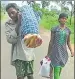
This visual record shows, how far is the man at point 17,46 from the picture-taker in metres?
5.94

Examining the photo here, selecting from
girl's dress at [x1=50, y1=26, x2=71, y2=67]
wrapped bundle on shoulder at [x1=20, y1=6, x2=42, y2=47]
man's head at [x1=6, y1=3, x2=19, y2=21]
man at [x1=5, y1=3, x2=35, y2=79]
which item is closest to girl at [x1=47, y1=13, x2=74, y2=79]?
girl's dress at [x1=50, y1=26, x2=71, y2=67]

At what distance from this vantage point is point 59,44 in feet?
22.6

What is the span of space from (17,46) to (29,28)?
1.39 ft

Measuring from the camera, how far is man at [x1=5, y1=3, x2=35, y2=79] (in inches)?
234

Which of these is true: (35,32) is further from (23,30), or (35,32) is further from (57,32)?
(57,32)

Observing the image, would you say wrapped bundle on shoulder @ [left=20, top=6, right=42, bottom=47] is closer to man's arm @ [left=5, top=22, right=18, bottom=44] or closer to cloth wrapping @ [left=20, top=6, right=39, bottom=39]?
cloth wrapping @ [left=20, top=6, right=39, bottom=39]

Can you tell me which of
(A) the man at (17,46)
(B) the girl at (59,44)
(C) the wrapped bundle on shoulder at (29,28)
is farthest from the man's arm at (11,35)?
(B) the girl at (59,44)

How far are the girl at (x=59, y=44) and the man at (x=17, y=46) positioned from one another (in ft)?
2.79

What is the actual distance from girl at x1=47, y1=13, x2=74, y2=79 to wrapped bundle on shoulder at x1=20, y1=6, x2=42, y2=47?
3.25 ft

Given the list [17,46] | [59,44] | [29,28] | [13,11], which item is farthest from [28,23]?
[59,44]

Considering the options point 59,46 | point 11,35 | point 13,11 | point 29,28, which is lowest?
point 59,46

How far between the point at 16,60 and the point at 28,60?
0.20 m

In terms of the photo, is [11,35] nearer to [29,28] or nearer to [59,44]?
[29,28]

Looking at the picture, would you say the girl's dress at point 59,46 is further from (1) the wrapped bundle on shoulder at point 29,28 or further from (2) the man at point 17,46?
(1) the wrapped bundle on shoulder at point 29,28
